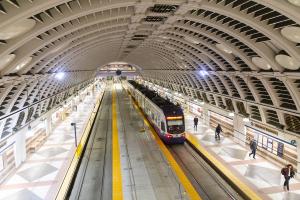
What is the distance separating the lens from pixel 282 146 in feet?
61.0

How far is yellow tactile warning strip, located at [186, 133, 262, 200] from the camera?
47.6 feet

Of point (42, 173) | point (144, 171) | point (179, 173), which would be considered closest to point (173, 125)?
point (144, 171)

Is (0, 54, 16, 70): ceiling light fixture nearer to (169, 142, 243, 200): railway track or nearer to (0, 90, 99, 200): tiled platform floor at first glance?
(0, 90, 99, 200): tiled platform floor

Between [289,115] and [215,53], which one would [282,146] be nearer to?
[289,115]

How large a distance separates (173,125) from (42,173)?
10.3 metres

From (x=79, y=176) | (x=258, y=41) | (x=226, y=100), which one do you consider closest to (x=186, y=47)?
(x=226, y=100)

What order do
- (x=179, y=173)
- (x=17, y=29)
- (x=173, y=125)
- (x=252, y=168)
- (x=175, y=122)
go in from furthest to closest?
(x=175, y=122), (x=173, y=125), (x=252, y=168), (x=179, y=173), (x=17, y=29)

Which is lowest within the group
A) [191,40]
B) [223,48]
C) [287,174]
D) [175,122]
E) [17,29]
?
[287,174]

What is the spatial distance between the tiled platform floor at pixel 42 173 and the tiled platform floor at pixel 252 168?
10782 millimetres

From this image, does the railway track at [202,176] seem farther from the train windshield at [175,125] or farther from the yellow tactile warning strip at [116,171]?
the yellow tactile warning strip at [116,171]

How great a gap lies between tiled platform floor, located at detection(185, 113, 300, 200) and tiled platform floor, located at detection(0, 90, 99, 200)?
10.8 metres

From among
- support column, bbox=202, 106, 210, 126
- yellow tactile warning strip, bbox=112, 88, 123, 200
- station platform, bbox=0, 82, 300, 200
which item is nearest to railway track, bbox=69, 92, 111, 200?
station platform, bbox=0, 82, 300, 200

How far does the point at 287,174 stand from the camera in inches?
578

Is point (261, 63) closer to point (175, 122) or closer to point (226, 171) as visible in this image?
point (226, 171)
